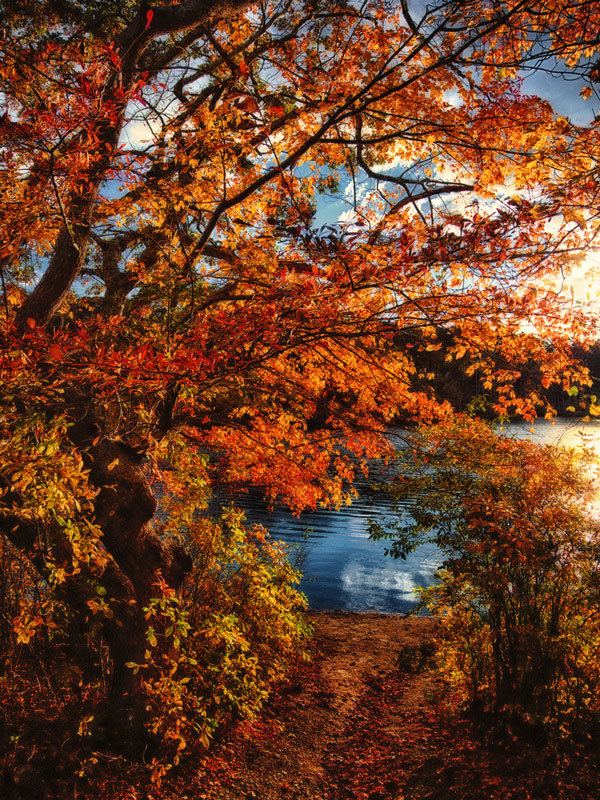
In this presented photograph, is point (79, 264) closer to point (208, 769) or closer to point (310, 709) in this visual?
point (208, 769)

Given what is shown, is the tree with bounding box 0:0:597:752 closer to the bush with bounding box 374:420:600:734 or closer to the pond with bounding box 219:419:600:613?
the bush with bounding box 374:420:600:734

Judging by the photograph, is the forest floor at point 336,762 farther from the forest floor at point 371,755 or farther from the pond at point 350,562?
the pond at point 350,562

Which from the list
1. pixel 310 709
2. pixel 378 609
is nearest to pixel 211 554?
pixel 310 709

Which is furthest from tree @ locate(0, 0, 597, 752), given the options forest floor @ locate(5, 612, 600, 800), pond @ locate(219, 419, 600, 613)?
pond @ locate(219, 419, 600, 613)

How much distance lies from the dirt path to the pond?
134 inches

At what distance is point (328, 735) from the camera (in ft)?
19.5

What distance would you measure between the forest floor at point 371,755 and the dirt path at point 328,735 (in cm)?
1

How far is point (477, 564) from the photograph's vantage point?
4.75 metres

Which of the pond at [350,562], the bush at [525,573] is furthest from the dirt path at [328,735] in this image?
the pond at [350,562]

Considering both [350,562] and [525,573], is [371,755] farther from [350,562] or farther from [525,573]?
[350,562]

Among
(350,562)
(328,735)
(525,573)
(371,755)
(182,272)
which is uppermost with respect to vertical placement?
(182,272)

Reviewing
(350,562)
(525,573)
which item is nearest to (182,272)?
(525,573)

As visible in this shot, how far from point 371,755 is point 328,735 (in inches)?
28.4

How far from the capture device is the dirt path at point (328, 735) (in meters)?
4.80
